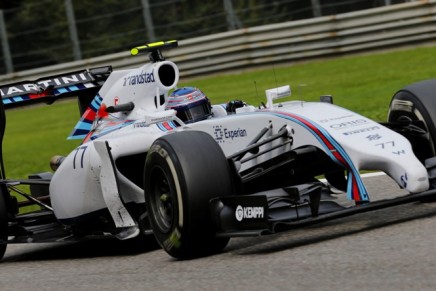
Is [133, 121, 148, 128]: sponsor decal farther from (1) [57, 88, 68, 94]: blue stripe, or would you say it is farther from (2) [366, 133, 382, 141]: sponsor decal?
(2) [366, 133, 382, 141]: sponsor decal

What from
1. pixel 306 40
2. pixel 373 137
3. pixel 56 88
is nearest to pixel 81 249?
pixel 56 88

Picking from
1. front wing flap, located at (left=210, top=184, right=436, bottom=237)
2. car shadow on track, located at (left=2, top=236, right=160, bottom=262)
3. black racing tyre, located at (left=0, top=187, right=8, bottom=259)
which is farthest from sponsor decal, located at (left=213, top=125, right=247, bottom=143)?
black racing tyre, located at (left=0, top=187, right=8, bottom=259)

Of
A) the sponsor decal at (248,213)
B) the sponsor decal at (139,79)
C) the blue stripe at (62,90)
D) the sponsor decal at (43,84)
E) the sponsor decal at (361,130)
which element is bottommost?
the sponsor decal at (248,213)

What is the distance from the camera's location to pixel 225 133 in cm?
731

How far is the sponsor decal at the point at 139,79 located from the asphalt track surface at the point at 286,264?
49.1 inches

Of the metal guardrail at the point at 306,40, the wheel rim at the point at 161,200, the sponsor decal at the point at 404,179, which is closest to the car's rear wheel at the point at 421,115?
the sponsor decal at the point at 404,179

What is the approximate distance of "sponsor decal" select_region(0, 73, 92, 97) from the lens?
29.7 ft

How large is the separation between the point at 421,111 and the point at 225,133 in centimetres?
136

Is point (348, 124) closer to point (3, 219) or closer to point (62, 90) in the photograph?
point (3, 219)

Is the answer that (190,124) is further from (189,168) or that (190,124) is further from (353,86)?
(353,86)

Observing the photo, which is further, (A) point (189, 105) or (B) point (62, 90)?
(B) point (62, 90)

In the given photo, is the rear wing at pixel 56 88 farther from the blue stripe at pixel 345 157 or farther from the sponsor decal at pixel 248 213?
the sponsor decal at pixel 248 213

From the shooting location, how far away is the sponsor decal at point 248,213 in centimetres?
634

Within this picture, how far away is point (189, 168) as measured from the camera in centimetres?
643
